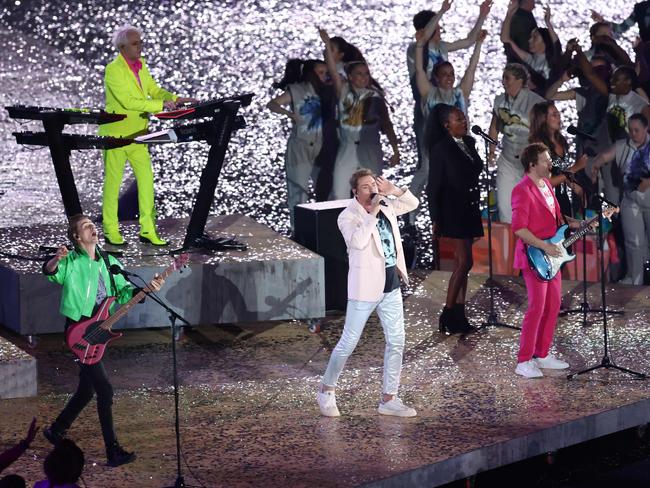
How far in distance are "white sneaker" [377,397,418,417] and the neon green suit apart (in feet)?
10.2

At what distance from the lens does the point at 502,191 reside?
1299cm

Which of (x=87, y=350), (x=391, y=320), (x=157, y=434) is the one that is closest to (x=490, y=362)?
(x=391, y=320)

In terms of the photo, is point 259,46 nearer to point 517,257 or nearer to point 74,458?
point 517,257

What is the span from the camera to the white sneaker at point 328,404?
864 centimetres

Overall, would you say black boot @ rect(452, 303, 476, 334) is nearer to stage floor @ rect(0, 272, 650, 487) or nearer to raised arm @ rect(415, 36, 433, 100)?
stage floor @ rect(0, 272, 650, 487)

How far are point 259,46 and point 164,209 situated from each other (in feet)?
10.9

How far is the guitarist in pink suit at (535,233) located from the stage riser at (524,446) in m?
0.81

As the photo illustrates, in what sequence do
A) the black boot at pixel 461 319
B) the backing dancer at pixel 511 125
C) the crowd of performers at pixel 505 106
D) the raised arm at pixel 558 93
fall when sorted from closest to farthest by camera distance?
the black boot at pixel 461 319
the crowd of performers at pixel 505 106
the backing dancer at pixel 511 125
the raised arm at pixel 558 93

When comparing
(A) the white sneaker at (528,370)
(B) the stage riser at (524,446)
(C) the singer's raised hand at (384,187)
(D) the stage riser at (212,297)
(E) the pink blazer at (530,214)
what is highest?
(C) the singer's raised hand at (384,187)

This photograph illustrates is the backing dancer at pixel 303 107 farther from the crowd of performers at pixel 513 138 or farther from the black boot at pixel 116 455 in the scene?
the black boot at pixel 116 455

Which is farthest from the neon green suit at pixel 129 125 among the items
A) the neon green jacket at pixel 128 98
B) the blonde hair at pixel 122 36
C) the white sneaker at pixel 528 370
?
the white sneaker at pixel 528 370

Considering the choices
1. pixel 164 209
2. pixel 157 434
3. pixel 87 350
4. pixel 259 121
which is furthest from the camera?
pixel 259 121

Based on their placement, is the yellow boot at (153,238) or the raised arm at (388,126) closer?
the yellow boot at (153,238)

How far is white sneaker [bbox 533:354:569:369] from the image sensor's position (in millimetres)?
9609
